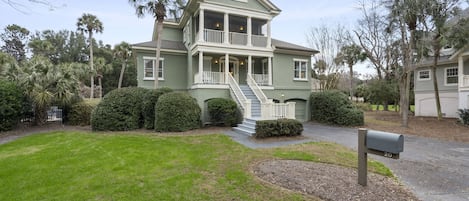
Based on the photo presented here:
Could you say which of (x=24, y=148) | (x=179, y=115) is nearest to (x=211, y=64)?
(x=179, y=115)

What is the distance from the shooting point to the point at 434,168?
6328mm

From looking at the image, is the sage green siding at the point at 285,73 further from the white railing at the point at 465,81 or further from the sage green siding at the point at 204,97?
the white railing at the point at 465,81

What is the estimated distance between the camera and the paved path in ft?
15.7

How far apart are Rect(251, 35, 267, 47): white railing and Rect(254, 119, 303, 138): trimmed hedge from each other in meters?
8.27

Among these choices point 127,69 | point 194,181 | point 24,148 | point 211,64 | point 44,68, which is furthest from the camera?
point 127,69

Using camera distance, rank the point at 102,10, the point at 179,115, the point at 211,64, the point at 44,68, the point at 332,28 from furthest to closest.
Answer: the point at 332,28 → the point at 211,64 → the point at 44,68 → the point at 179,115 → the point at 102,10

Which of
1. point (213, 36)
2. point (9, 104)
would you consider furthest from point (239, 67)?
point (9, 104)

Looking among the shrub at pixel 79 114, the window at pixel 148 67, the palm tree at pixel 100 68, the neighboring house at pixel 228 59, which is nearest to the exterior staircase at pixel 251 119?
the neighboring house at pixel 228 59

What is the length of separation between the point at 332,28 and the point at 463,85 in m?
12.2

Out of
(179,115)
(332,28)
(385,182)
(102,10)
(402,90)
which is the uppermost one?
(332,28)

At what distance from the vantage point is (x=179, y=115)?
40.1ft

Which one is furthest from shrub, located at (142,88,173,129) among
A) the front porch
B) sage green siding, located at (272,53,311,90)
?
sage green siding, located at (272,53,311,90)

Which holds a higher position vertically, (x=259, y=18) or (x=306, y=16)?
(x=306, y=16)

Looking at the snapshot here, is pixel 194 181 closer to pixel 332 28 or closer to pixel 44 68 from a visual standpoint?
pixel 44 68
